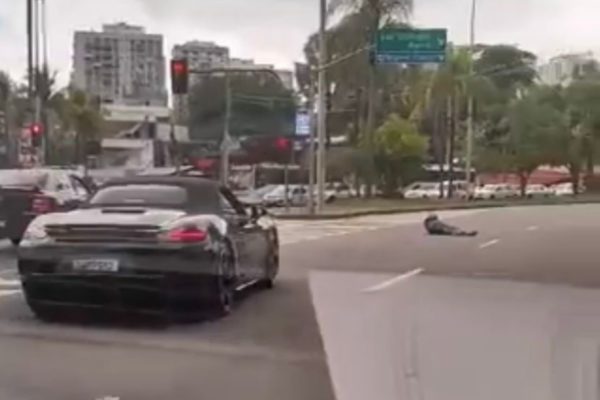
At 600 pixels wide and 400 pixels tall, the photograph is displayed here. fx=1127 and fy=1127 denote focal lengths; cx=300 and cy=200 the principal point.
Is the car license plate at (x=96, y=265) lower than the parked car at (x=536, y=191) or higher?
higher

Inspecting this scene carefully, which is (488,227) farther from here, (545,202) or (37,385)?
(37,385)

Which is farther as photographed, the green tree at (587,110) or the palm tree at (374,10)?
the green tree at (587,110)

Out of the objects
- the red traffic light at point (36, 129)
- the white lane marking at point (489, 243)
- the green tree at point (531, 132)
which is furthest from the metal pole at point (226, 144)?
the green tree at point (531, 132)

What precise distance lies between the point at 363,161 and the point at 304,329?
847cm

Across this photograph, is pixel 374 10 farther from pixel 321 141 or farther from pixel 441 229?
pixel 321 141

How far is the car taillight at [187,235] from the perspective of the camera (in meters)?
7.44

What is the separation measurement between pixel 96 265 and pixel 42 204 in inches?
127

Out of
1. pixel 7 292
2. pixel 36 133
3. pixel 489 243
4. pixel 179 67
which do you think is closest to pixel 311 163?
pixel 489 243

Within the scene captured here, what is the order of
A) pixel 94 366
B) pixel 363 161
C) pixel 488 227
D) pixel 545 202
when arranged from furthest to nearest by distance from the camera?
pixel 545 202
pixel 488 227
pixel 363 161
pixel 94 366

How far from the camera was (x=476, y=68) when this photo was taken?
19828 millimetres

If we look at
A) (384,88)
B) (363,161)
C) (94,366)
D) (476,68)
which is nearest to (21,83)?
(363,161)

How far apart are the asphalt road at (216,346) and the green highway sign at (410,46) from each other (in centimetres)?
409

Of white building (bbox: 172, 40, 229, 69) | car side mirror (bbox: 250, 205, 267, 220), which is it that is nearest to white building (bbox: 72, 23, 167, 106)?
white building (bbox: 172, 40, 229, 69)

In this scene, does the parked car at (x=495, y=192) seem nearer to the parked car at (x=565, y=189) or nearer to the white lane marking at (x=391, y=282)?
the parked car at (x=565, y=189)
